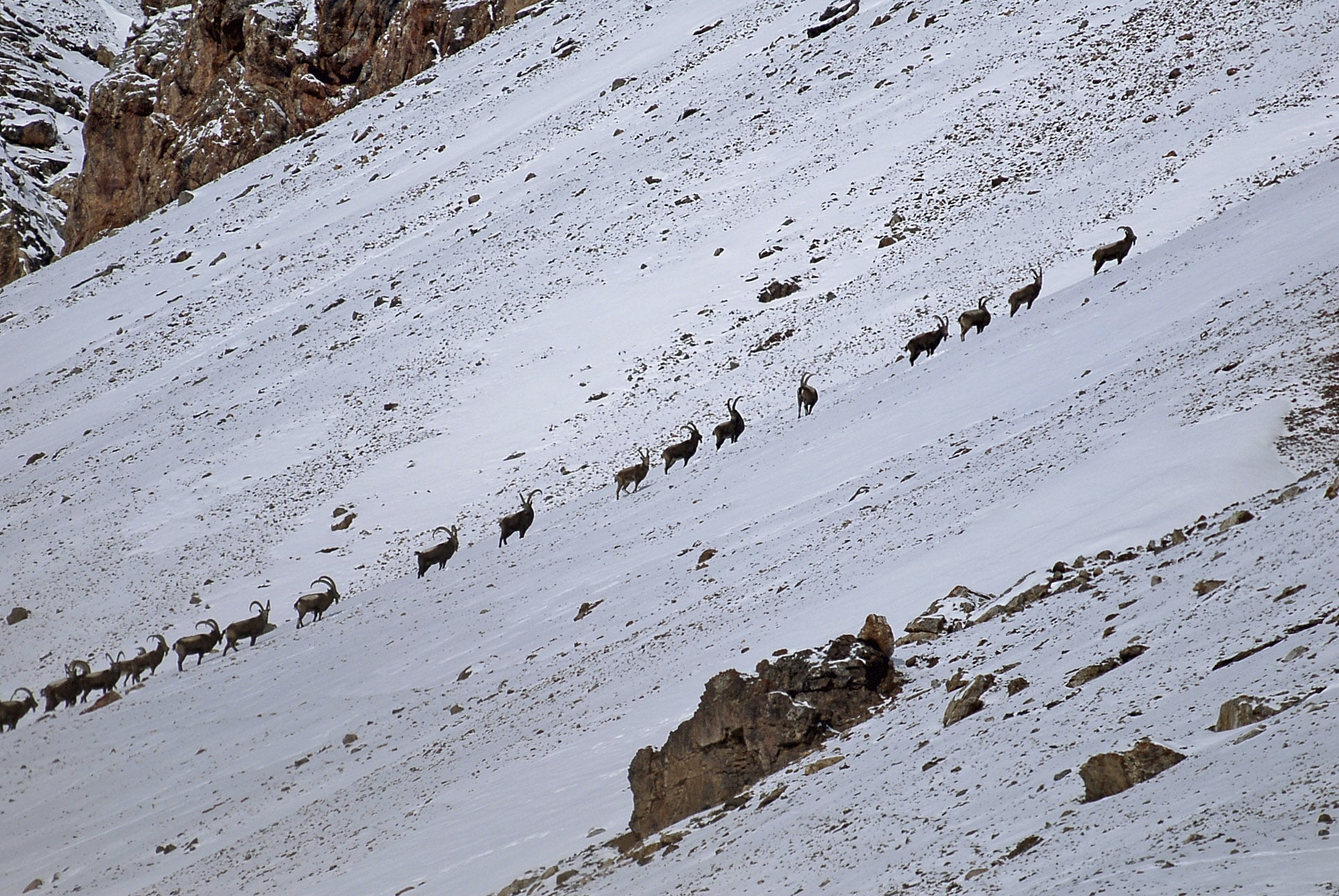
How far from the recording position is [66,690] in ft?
70.9

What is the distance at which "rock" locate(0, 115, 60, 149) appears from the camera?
10206 centimetres

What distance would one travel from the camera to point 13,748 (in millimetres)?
20016

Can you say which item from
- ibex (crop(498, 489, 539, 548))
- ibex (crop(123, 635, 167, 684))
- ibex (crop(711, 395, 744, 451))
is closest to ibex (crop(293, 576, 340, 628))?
ibex (crop(123, 635, 167, 684))

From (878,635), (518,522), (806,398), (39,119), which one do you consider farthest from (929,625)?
(39,119)

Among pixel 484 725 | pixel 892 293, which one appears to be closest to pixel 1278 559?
pixel 484 725

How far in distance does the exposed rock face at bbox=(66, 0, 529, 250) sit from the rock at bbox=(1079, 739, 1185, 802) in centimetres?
6638

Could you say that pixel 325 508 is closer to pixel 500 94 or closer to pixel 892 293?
pixel 892 293

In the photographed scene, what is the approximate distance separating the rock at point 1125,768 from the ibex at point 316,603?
1814 cm

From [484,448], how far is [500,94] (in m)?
32.5

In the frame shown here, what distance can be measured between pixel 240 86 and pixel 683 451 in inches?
2255

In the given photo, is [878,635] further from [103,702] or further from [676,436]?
[103,702]

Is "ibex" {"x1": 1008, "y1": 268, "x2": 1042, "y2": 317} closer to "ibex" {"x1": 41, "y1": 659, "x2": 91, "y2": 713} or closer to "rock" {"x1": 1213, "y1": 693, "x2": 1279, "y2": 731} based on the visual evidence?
"rock" {"x1": 1213, "y1": 693, "x2": 1279, "y2": 731}

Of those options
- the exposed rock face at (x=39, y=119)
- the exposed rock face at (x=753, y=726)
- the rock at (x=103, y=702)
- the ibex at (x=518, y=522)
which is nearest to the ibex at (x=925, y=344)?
the ibex at (x=518, y=522)

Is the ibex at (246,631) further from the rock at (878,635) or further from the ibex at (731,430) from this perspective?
the rock at (878,635)
